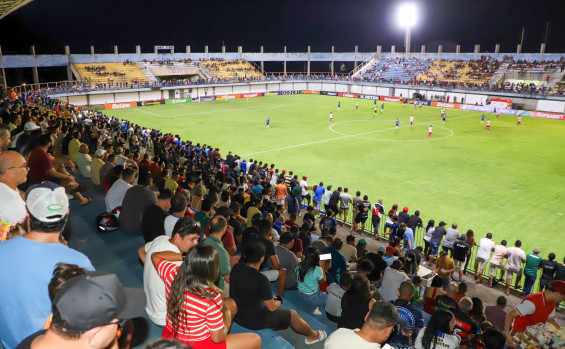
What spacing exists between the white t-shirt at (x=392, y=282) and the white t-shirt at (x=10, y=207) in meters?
6.36

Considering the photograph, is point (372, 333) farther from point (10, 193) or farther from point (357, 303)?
point (10, 193)

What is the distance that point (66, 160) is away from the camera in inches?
494

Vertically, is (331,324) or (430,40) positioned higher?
(430,40)

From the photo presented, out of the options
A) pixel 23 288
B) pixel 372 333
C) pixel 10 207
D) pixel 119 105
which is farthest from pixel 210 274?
pixel 119 105

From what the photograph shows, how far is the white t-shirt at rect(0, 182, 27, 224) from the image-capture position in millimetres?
4844

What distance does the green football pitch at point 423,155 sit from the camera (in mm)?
17609

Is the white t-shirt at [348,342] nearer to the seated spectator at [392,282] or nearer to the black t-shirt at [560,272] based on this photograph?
the seated spectator at [392,282]

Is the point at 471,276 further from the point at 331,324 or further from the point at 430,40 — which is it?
the point at 430,40

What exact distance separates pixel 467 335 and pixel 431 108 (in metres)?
51.9

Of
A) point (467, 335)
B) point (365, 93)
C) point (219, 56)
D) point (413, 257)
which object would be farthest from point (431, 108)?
point (467, 335)

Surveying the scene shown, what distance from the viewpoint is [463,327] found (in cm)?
620

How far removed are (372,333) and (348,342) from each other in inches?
10.8

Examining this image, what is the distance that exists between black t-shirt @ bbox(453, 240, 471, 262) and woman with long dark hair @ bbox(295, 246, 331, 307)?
19.7 ft

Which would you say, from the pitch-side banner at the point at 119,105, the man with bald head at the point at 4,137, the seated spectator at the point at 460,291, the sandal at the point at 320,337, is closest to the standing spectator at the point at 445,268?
the seated spectator at the point at 460,291
